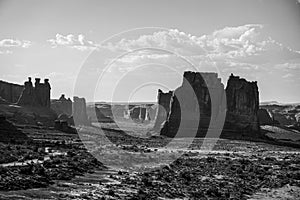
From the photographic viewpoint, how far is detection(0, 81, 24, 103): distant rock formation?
5247 inches

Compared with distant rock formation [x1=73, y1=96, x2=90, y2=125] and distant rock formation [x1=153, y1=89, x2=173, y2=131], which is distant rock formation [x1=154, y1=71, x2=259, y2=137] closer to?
distant rock formation [x1=153, y1=89, x2=173, y2=131]

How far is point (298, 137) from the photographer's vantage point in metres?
105

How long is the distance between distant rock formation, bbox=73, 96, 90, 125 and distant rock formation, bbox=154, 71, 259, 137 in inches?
1644

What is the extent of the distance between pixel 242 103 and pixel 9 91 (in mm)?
84231

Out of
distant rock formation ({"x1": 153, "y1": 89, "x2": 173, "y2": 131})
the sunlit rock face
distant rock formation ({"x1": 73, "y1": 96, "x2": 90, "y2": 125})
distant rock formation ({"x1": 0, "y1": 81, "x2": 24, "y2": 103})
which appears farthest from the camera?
distant rock formation ({"x1": 0, "y1": 81, "x2": 24, "y2": 103})

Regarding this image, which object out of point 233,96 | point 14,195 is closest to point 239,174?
point 14,195

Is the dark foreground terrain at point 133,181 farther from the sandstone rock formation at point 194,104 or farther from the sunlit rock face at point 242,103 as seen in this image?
the sunlit rock face at point 242,103

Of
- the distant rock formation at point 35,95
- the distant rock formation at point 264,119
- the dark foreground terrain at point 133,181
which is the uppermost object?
the distant rock formation at point 35,95

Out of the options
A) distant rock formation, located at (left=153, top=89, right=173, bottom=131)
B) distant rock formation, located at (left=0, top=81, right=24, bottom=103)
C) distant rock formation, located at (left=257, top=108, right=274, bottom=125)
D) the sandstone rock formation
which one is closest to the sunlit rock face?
the sandstone rock formation

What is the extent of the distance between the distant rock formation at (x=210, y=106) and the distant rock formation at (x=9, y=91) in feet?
211

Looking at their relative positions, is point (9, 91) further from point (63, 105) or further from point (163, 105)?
point (163, 105)

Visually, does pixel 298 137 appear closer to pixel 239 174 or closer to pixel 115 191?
pixel 239 174

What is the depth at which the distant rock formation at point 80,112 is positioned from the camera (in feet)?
430

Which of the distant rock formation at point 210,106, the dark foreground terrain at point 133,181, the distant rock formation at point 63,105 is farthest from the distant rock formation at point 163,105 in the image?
the dark foreground terrain at point 133,181
